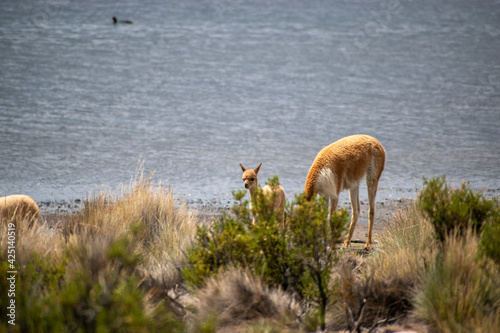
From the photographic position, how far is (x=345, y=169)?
6562 millimetres

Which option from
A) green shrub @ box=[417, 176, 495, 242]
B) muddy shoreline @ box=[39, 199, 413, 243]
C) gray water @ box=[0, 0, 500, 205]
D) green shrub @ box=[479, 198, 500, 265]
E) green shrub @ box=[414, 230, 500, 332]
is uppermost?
gray water @ box=[0, 0, 500, 205]

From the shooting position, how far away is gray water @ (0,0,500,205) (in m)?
13.2

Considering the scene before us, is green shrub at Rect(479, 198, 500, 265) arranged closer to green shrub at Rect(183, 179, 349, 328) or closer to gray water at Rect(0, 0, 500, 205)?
green shrub at Rect(183, 179, 349, 328)

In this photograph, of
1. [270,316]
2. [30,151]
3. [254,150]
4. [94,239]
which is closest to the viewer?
[270,316]

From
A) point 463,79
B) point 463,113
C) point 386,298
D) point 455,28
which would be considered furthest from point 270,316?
point 455,28

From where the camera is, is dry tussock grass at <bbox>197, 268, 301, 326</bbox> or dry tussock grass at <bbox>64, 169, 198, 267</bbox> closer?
dry tussock grass at <bbox>197, 268, 301, 326</bbox>

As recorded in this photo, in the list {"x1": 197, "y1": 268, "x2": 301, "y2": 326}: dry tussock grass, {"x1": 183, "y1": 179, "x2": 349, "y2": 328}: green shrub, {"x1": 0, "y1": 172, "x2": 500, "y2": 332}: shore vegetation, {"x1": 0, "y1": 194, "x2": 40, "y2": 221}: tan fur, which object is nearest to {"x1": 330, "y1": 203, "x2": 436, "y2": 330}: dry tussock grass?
{"x1": 0, "y1": 172, "x2": 500, "y2": 332}: shore vegetation

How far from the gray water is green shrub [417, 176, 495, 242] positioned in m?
3.90

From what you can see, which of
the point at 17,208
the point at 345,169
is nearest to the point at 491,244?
the point at 345,169

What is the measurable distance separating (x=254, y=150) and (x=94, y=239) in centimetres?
1026

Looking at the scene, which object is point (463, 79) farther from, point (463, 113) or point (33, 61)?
point (33, 61)

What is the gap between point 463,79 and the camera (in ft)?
89.9

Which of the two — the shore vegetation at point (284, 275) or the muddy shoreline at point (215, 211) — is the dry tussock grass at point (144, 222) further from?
the muddy shoreline at point (215, 211)

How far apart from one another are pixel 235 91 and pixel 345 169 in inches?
734
